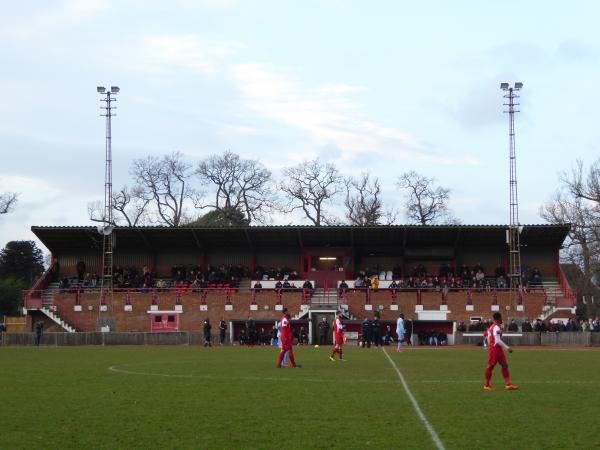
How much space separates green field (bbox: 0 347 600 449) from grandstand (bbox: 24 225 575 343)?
112 feet

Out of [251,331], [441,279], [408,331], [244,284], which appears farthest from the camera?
[244,284]

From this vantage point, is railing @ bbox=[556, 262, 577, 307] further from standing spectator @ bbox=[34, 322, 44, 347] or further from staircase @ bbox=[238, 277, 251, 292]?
standing spectator @ bbox=[34, 322, 44, 347]

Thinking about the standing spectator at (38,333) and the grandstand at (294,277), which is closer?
the standing spectator at (38,333)

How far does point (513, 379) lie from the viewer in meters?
23.2

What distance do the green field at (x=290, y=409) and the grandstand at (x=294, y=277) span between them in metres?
34.2

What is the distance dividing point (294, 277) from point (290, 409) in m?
50.5

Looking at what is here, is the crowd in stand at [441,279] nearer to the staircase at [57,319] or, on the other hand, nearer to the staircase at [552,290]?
the staircase at [552,290]

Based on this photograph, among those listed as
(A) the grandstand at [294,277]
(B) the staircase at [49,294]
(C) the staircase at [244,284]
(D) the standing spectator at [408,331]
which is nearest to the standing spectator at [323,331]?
(A) the grandstand at [294,277]

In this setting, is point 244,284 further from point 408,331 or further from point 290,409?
point 290,409

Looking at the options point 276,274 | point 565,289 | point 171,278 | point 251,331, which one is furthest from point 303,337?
point 565,289

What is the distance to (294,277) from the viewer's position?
66500 mm

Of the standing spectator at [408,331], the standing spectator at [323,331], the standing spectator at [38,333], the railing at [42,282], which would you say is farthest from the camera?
the railing at [42,282]

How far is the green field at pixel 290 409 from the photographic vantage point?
12539 mm

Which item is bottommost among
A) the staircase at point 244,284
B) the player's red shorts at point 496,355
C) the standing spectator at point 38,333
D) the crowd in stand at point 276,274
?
the standing spectator at point 38,333
